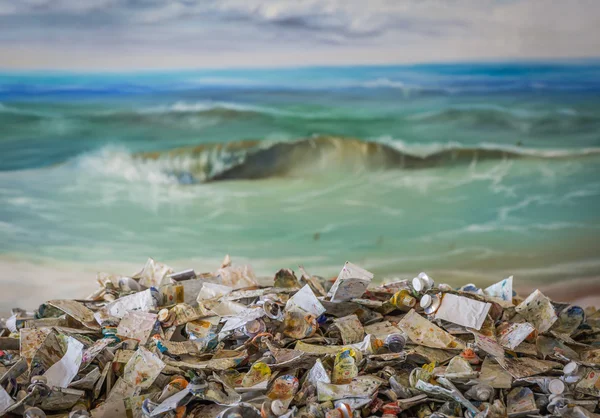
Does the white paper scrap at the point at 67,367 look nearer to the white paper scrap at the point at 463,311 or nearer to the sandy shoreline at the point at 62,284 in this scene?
the white paper scrap at the point at 463,311

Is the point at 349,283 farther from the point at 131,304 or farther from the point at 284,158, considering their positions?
the point at 284,158

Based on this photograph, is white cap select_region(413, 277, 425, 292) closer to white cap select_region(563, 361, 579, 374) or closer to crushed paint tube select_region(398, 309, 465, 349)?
crushed paint tube select_region(398, 309, 465, 349)

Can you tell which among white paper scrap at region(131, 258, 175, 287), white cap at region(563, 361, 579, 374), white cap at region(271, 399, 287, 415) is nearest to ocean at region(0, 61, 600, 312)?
white paper scrap at region(131, 258, 175, 287)

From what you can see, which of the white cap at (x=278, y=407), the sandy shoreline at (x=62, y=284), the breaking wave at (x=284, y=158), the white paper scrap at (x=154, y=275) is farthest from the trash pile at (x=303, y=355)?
the breaking wave at (x=284, y=158)

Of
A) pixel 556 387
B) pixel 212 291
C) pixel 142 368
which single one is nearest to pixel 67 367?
pixel 142 368

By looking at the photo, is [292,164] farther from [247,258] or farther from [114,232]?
[114,232]
